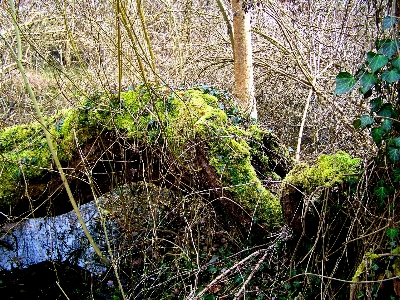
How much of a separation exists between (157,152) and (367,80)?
2.30 meters

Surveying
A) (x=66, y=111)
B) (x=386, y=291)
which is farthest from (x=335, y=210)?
(x=66, y=111)

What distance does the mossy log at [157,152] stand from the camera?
3.91m

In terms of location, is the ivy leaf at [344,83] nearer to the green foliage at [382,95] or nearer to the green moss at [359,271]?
the green foliage at [382,95]

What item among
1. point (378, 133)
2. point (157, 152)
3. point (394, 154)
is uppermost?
point (378, 133)

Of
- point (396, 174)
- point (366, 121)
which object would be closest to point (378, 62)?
point (366, 121)

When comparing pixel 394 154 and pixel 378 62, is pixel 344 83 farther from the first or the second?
pixel 394 154

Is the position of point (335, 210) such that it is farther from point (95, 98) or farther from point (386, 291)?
point (95, 98)

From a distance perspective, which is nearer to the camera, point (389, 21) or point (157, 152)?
point (389, 21)

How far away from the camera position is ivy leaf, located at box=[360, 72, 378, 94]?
7.97 ft

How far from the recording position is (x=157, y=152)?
4172mm

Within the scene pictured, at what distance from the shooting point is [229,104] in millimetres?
4664

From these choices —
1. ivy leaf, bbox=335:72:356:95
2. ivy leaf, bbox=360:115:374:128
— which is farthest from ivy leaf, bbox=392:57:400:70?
ivy leaf, bbox=360:115:374:128

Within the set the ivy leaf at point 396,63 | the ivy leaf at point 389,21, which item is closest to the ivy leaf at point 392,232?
the ivy leaf at point 396,63

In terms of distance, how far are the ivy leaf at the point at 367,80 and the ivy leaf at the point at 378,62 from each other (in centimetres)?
9
